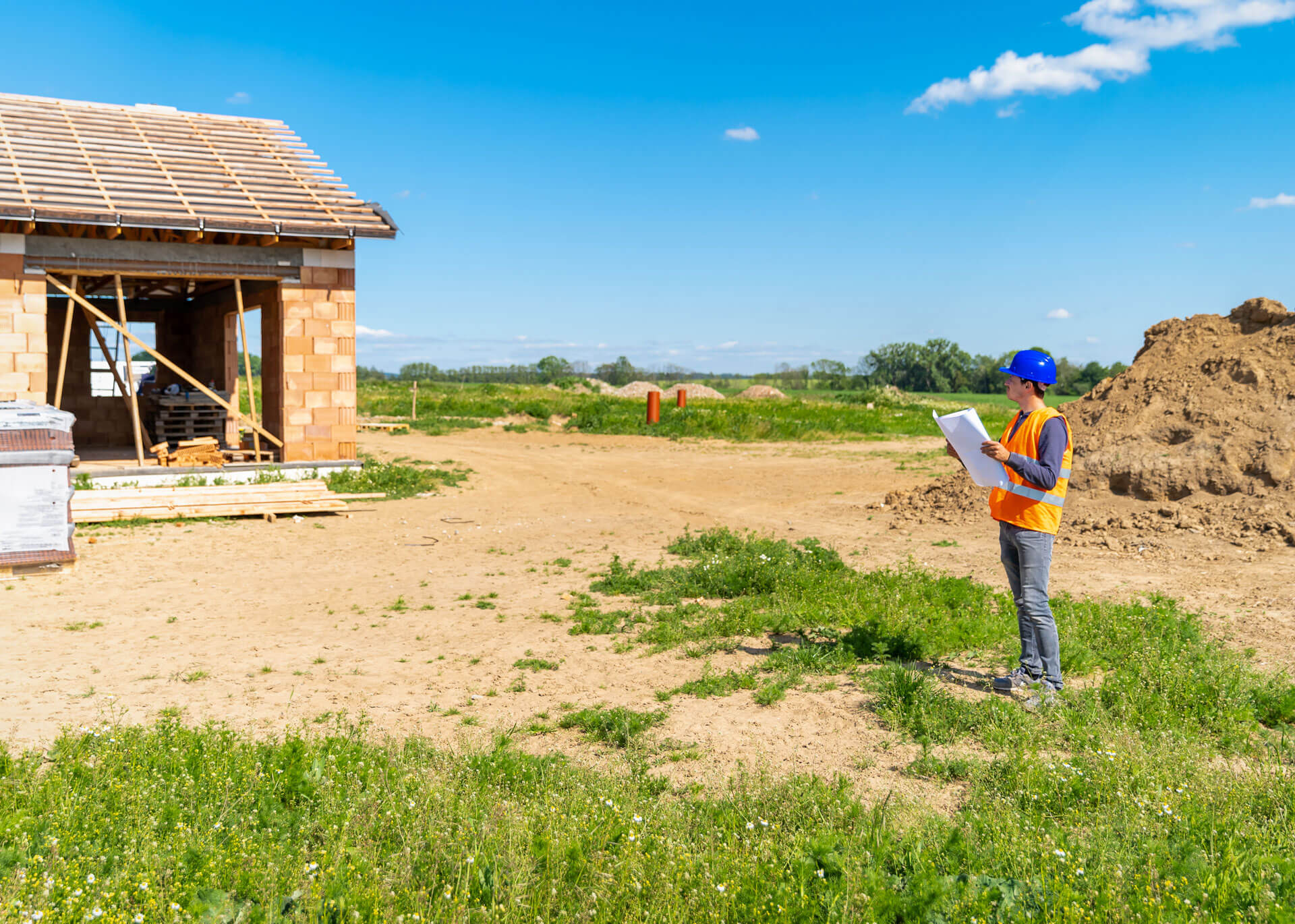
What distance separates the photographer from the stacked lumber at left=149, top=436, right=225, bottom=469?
53.5 ft

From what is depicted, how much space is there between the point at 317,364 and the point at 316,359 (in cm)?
10

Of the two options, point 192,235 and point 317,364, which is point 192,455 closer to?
point 317,364

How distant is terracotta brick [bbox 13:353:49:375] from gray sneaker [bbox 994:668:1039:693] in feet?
49.4

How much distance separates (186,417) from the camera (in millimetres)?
20219

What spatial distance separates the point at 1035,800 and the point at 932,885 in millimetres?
1296

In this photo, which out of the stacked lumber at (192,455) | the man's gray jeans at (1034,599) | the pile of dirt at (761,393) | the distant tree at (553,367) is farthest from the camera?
the distant tree at (553,367)

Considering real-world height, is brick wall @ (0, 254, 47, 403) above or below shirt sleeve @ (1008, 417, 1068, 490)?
above

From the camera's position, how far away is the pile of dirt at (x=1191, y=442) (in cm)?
1131

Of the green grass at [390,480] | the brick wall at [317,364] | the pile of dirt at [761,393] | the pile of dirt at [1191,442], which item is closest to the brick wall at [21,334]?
the brick wall at [317,364]

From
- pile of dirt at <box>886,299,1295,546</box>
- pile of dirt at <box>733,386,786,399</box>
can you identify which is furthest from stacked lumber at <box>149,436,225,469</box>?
pile of dirt at <box>733,386,786,399</box>

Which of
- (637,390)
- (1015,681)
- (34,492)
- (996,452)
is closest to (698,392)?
(637,390)

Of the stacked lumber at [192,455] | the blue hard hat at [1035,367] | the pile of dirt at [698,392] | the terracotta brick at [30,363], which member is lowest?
the stacked lumber at [192,455]

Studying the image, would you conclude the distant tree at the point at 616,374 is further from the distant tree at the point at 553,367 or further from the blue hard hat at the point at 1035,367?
the blue hard hat at the point at 1035,367

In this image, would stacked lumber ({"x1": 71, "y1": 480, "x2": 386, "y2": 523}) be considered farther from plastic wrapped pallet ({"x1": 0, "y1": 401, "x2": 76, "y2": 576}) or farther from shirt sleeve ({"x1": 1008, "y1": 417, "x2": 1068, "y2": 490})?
shirt sleeve ({"x1": 1008, "y1": 417, "x2": 1068, "y2": 490})
